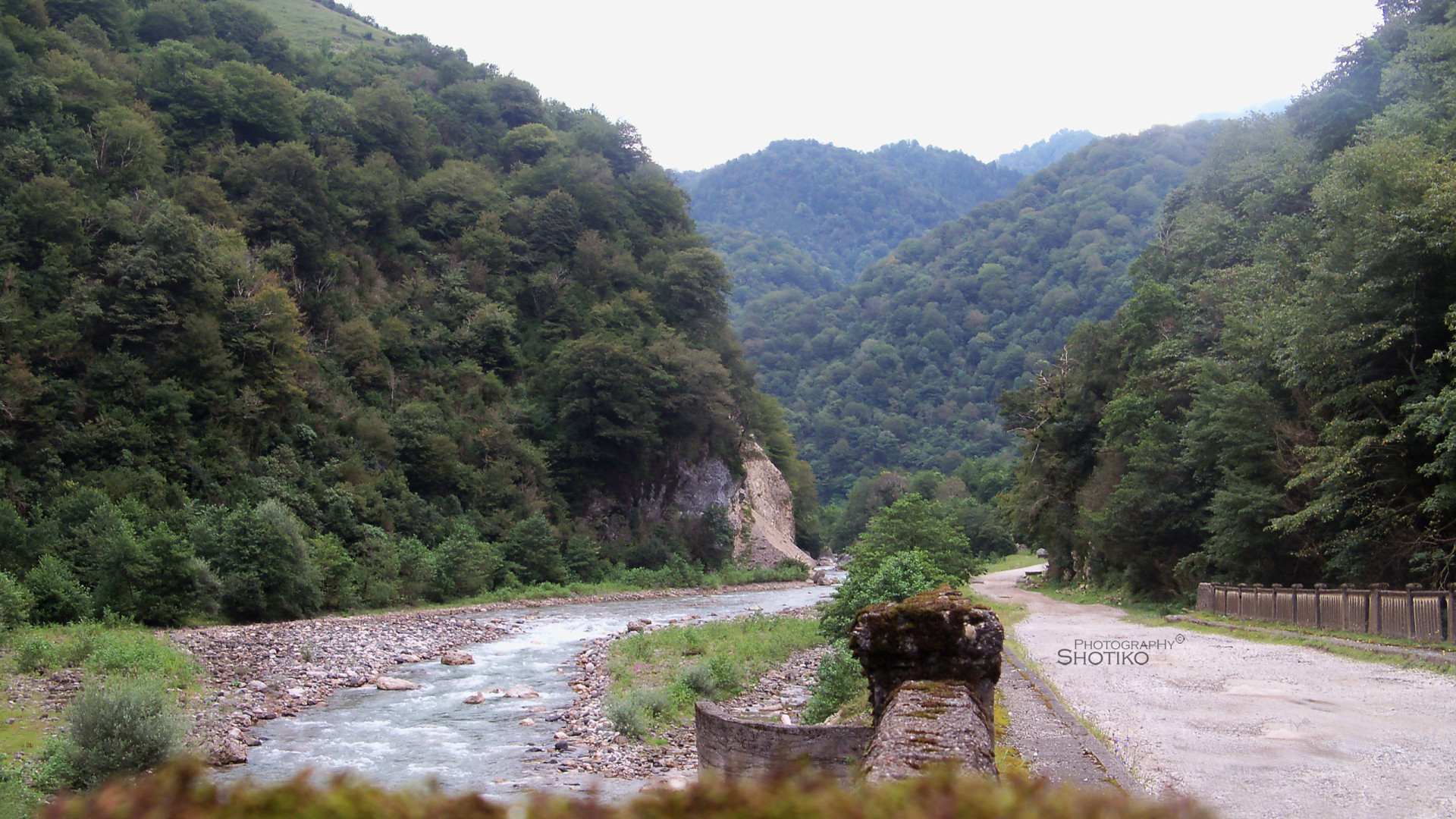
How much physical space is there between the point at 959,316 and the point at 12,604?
120 m

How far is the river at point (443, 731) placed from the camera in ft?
35.2

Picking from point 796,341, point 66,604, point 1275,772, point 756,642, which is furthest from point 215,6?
point 796,341

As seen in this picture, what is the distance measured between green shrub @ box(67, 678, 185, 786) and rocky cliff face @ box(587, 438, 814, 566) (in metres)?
41.4

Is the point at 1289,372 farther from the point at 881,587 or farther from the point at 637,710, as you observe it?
the point at 637,710

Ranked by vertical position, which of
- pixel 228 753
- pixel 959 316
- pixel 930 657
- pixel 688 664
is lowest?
pixel 688 664

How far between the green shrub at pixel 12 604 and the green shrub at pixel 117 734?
10.9 metres

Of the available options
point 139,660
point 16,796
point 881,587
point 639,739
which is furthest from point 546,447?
point 16,796

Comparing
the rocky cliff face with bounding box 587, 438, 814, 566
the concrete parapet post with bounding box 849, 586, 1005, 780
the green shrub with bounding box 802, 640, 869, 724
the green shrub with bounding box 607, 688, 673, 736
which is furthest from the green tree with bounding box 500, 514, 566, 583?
the concrete parapet post with bounding box 849, 586, 1005, 780

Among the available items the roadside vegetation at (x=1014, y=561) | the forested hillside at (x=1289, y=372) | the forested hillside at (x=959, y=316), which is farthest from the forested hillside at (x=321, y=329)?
the forested hillside at (x=959, y=316)

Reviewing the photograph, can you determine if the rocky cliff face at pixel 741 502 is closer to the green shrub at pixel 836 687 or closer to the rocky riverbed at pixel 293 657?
the rocky riverbed at pixel 293 657

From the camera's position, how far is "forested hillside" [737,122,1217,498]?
115 m

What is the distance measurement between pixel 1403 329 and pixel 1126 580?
15706 mm

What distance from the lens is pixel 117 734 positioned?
9.63 m

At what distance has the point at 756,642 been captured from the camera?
2144 cm
